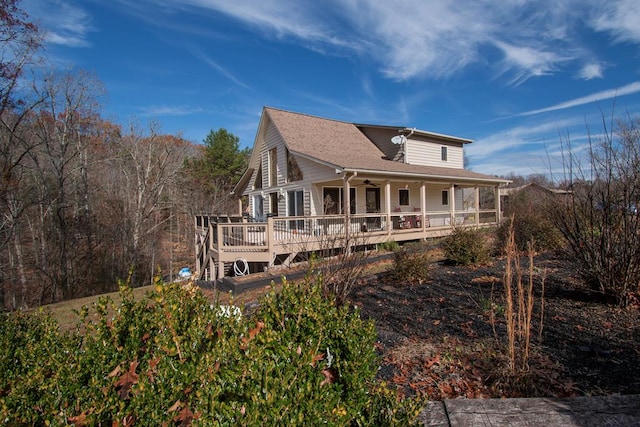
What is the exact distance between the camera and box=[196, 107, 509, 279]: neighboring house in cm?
1186

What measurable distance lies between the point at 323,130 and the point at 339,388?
18857mm

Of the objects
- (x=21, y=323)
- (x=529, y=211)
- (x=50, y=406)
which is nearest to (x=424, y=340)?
(x=50, y=406)

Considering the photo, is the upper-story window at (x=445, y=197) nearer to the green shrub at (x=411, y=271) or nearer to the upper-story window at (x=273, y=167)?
the upper-story window at (x=273, y=167)

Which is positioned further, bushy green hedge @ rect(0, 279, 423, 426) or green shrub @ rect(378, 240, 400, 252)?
green shrub @ rect(378, 240, 400, 252)

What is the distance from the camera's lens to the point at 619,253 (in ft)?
15.3

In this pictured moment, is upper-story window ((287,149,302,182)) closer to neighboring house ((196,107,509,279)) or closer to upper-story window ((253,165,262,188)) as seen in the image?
neighboring house ((196,107,509,279))

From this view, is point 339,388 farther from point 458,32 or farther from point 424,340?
point 458,32

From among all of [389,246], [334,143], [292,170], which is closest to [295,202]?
[292,170]

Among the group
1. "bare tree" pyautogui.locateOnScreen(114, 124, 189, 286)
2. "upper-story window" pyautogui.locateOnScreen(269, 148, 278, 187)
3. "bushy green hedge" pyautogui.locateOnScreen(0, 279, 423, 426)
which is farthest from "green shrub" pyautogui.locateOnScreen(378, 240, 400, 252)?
"bare tree" pyautogui.locateOnScreen(114, 124, 189, 286)

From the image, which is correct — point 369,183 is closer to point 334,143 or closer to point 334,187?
point 334,187

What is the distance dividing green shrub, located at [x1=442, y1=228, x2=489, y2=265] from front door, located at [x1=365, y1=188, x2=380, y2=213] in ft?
28.6

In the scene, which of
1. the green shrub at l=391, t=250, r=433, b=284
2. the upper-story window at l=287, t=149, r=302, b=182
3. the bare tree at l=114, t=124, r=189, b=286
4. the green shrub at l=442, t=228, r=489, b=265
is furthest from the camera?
the bare tree at l=114, t=124, r=189, b=286

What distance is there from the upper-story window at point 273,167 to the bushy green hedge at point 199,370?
16746mm

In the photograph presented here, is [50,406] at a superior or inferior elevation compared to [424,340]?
superior
